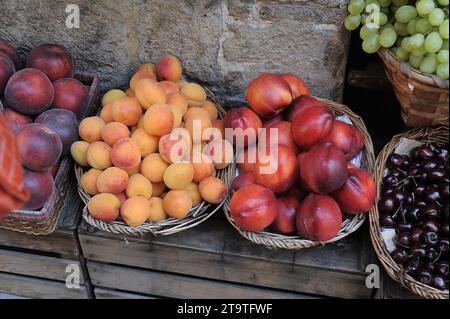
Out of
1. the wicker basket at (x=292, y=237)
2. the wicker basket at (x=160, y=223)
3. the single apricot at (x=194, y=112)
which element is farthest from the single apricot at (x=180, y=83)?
the wicker basket at (x=292, y=237)

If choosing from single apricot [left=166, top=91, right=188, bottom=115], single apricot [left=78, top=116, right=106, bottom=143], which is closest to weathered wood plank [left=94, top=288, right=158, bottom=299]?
single apricot [left=78, top=116, right=106, bottom=143]

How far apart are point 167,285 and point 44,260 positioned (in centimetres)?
41

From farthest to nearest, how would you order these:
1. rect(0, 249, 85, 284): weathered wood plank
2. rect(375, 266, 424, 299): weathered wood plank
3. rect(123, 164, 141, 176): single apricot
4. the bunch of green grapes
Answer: rect(0, 249, 85, 284): weathered wood plank
rect(123, 164, 141, 176): single apricot
rect(375, 266, 424, 299): weathered wood plank
the bunch of green grapes

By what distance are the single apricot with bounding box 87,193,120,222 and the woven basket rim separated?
85cm

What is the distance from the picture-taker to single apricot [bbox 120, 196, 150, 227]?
157 centimetres

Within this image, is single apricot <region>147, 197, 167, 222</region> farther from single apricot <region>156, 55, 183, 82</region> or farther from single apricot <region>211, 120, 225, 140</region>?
single apricot <region>156, 55, 183, 82</region>

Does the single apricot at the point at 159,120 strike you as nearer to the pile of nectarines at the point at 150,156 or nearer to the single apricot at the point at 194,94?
the pile of nectarines at the point at 150,156

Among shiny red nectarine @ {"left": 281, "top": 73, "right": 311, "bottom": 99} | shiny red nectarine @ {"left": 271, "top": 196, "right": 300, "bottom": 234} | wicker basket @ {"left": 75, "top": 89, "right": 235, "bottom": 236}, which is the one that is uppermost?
shiny red nectarine @ {"left": 281, "top": 73, "right": 311, "bottom": 99}

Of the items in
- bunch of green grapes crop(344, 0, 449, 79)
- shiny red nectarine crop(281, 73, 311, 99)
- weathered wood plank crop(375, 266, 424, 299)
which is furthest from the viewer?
shiny red nectarine crop(281, 73, 311, 99)

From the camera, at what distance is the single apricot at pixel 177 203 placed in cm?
159

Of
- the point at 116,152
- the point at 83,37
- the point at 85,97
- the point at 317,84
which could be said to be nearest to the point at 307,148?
the point at 317,84

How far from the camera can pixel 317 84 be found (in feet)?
6.31
